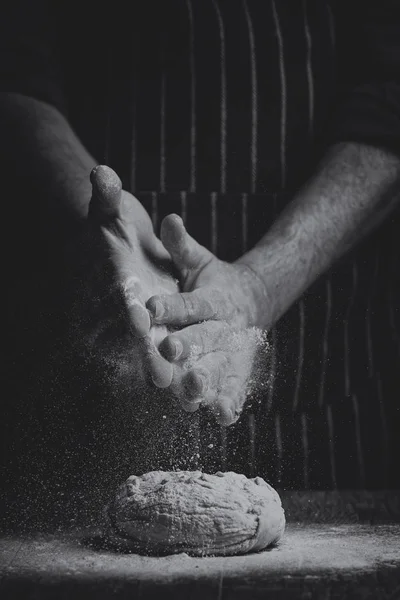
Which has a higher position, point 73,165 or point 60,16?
point 60,16

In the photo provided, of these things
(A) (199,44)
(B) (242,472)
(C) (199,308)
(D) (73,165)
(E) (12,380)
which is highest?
(A) (199,44)

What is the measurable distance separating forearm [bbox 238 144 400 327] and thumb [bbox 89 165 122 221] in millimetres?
385

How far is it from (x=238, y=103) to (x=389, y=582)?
0.98 metres

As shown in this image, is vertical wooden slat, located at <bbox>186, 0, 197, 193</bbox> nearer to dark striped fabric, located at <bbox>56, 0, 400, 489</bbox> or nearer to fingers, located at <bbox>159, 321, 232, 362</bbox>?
dark striped fabric, located at <bbox>56, 0, 400, 489</bbox>

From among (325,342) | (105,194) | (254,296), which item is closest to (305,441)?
(325,342)

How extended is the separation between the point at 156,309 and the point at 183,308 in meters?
0.07

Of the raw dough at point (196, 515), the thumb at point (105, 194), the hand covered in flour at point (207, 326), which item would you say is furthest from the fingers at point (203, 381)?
the thumb at point (105, 194)

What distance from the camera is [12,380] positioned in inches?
60.1

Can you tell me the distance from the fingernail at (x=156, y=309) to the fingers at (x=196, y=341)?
0.10 ft

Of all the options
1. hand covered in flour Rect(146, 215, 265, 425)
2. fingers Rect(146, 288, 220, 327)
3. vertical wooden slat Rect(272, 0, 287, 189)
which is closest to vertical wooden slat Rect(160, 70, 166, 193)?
vertical wooden slat Rect(272, 0, 287, 189)

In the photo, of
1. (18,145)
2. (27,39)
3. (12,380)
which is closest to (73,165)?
(18,145)

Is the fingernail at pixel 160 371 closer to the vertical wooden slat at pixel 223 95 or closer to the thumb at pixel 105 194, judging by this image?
the thumb at pixel 105 194

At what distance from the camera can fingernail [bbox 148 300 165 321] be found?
106cm

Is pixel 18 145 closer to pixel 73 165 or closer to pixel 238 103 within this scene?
pixel 73 165
